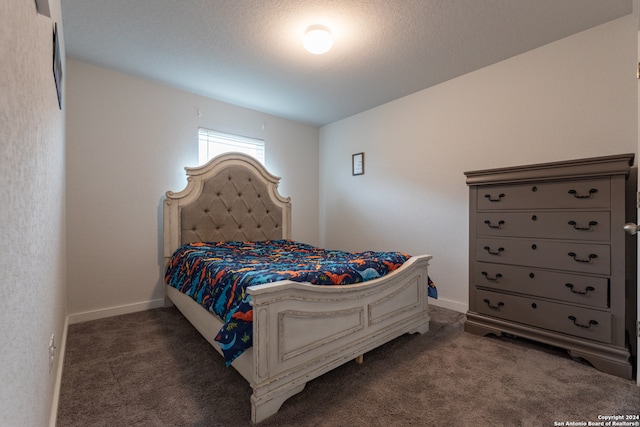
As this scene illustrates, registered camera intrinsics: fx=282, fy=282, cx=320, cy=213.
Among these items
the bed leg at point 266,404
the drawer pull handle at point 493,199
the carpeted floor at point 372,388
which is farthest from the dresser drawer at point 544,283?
the bed leg at point 266,404

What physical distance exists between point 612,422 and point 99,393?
2.64 metres

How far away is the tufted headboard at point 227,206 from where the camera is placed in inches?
118

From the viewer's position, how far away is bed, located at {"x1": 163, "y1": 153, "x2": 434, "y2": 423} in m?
1.38

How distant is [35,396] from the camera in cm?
A: 91

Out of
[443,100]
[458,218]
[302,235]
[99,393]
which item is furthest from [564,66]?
[99,393]

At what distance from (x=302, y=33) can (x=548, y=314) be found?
2.76 meters

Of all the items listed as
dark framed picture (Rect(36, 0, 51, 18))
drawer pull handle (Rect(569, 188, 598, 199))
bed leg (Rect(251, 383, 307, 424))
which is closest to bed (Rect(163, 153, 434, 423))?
bed leg (Rect(251, 383, 307, 424))

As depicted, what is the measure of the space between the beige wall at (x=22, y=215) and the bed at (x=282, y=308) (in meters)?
0.73

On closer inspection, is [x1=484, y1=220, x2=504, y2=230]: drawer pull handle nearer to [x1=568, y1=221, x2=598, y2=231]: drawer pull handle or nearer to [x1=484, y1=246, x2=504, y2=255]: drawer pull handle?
[x1=484, y1=246, x2=504, y2=255]: drawer pull handle

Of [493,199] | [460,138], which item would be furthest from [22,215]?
[460,138]

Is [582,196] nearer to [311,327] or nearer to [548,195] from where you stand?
[548,195]

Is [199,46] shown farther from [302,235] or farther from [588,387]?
[588,387]

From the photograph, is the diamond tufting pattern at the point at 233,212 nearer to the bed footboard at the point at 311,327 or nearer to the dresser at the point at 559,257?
the bed footboard at the point at 311,327

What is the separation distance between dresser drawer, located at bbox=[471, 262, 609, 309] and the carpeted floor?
41cm
